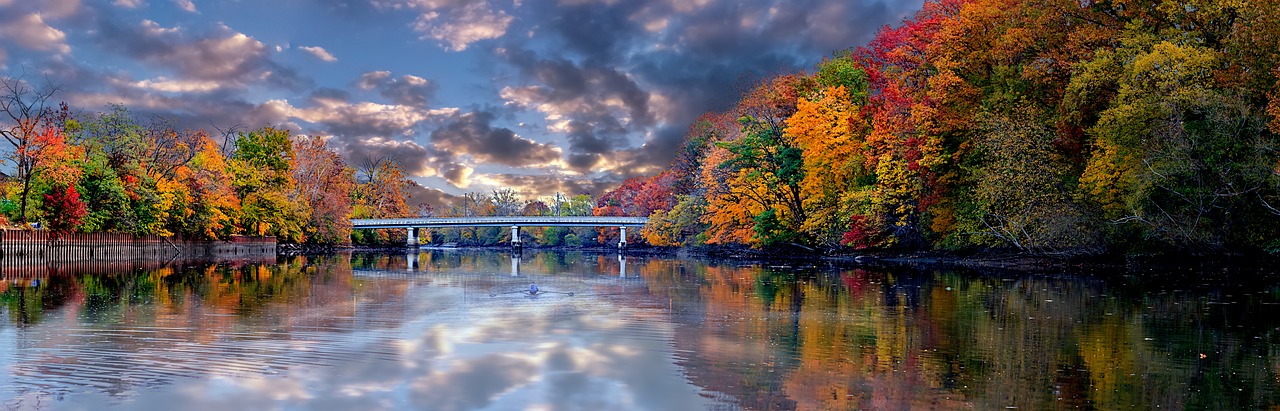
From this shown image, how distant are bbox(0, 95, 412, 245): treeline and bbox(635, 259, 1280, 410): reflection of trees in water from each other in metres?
42.4

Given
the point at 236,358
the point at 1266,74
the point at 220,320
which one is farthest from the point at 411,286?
the point at 1266,74

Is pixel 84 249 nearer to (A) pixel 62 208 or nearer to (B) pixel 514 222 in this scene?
(A) pixel 62 208

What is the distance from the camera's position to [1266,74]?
30.5 metres

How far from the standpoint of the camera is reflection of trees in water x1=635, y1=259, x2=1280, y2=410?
880cm

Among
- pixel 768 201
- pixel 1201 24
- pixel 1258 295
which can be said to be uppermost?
pixel 1201 24

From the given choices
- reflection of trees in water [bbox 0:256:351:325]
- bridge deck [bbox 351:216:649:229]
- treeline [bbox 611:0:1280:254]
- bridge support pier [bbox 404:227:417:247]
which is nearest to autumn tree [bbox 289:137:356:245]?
bridge deck [bbox 351:216:649:229]

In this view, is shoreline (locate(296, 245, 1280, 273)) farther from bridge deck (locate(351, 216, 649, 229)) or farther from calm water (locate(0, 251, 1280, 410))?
bridge deck (locate(351, 216, 649, 229))

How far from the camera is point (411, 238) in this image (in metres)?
116

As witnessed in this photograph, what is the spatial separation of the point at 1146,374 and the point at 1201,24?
29.5m

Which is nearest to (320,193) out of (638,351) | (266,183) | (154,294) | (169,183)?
(266,183)

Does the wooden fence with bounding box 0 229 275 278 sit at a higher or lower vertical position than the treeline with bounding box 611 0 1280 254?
lower

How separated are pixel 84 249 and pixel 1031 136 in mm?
50522

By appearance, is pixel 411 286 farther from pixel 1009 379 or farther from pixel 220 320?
pixel 1009 379

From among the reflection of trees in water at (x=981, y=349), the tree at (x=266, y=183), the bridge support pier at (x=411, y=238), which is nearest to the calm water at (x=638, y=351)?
the reflection of trees in water at (x=981, y=349)
